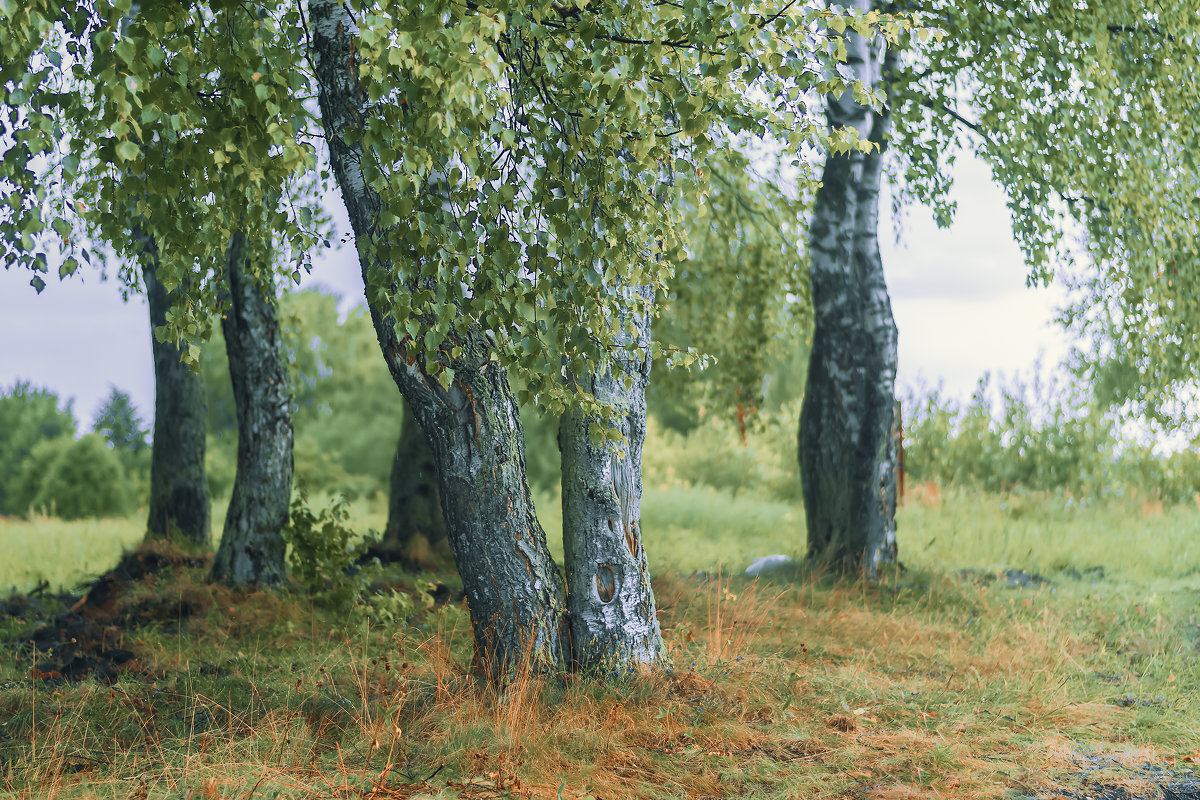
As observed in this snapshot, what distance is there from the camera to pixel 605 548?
17.7 ft

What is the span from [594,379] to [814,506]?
5.08 m

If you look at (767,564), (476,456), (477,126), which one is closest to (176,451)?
(767,564)

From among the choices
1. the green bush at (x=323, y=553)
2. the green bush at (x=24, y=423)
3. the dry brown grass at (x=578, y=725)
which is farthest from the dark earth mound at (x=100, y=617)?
the green bush at (x=24, y=423)

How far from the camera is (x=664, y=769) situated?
14.7ft

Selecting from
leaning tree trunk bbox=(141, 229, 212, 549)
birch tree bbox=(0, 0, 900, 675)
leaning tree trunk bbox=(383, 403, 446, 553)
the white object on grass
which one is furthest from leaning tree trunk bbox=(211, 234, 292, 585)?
the white object on grass

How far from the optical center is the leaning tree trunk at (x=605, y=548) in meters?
5.31

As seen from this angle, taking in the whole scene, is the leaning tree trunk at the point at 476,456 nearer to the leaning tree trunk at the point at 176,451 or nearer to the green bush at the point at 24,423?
the leaning tree trunk at the point at 176,451

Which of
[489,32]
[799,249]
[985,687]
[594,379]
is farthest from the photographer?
[799,249]

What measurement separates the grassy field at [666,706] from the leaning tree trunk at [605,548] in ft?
0.77

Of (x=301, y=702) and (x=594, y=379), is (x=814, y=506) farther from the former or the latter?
(x=301, y=702)

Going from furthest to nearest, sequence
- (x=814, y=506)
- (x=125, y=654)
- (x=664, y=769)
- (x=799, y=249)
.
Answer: (x=799, y=249), (x=814, y=506), (x=125, y=654), (x=664, y=769)

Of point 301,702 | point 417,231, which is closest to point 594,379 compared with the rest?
point 417,231

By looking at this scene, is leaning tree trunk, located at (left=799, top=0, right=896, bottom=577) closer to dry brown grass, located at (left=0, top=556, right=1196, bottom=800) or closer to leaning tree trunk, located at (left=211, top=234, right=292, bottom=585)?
dry brown grass, located at (left=0, top=556, right=1196, bottom=800)

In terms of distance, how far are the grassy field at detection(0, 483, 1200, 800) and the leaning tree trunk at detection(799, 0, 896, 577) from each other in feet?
2.09
